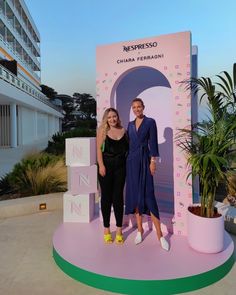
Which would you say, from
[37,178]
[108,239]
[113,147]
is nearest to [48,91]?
[37,178]

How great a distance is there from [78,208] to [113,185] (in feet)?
3.39

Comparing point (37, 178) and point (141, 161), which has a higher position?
point (141, 161)

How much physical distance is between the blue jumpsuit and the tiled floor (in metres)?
1.16

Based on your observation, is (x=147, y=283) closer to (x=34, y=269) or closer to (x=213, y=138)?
(x=34, y=269)

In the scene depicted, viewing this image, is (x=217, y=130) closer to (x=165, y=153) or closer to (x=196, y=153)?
(x=196, y=153)

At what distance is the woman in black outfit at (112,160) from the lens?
11.7 ft

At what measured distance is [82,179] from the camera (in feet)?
14.3

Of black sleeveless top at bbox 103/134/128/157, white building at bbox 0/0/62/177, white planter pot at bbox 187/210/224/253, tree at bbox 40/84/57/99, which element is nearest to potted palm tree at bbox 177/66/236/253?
white planter pot at bbox 187/210/224/253

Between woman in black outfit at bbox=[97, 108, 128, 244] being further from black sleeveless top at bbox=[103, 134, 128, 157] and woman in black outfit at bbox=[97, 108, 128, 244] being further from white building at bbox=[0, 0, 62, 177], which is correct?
white building at bbox=[0, 0, 62, 177]

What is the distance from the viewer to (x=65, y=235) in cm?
385

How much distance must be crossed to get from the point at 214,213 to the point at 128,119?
6.85 ft

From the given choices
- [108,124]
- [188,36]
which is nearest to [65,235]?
[108,124]

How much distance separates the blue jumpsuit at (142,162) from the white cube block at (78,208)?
39.8 inches

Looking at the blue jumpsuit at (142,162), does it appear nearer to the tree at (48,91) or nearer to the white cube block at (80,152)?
the white cube block at (80,152)
